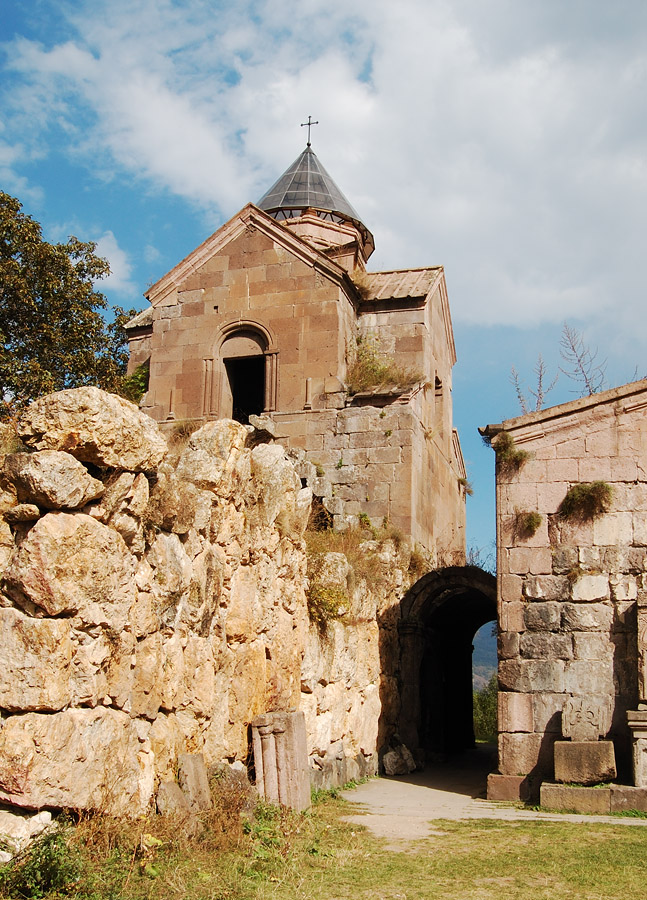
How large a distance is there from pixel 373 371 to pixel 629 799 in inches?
313

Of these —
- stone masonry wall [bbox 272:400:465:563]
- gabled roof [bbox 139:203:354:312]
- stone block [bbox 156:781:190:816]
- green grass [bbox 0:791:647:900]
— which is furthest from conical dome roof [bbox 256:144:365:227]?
stone block [bbox 156:781:190:816]

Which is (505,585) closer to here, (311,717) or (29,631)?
(311,717)

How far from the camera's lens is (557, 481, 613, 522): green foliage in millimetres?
10312

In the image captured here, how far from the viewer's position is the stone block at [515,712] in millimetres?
10016

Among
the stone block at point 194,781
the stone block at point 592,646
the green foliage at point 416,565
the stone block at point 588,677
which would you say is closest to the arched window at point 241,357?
the green foliage at point 416,565

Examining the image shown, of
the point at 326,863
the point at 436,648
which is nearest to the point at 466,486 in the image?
the point at 436,648

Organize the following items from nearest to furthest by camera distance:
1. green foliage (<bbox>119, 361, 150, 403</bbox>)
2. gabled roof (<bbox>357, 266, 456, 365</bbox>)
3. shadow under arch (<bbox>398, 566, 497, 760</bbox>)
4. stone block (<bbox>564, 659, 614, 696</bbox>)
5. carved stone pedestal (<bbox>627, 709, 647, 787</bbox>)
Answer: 1. carved stone pedestal (<bbox>627, 709, 647, 787</bbox>)
2. stone block (<bbox>564, 659, 614, 696</bbox>)
3. shadow under arch (<bbox>398, 566, 497, 760</bbox>)
4. gabled roof (<bbox>357, 266, 456, 365</bbox>)
5. green foliage (<bbox>119, 361, 150, 403</bbox>)

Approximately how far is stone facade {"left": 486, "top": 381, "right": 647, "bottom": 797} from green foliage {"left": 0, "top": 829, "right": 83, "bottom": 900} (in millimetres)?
6148

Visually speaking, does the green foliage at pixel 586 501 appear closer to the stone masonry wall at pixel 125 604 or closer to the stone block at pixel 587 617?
the stone block at pixel 587 617

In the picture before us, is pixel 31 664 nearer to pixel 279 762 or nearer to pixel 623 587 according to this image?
pixel 279 762

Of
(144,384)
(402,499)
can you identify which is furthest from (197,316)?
(402,499)

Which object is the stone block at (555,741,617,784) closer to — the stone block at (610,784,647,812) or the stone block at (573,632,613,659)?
the stone block at (610,784,647,812)

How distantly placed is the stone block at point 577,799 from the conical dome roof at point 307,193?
12.5 m

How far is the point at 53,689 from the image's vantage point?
527 cm
